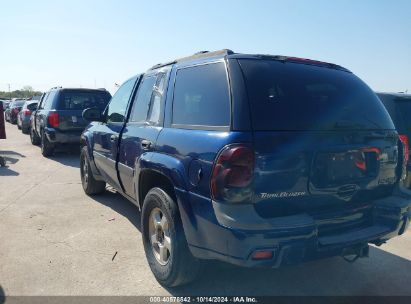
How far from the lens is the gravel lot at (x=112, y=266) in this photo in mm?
3283

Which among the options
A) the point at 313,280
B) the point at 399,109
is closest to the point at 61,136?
the point at 399,109

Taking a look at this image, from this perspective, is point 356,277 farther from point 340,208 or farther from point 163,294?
point 163,294

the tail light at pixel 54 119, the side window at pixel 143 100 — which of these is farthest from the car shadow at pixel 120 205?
the tail light at pixel 54 119

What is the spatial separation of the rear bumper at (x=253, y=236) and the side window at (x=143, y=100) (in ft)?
4.73

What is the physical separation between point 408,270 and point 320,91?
2.03m

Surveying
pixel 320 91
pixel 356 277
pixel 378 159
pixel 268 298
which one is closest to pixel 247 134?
pixel 320 91

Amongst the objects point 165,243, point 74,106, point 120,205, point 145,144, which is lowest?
A: point 120,205

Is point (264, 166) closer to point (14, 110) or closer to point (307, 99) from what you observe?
point (307, 99)

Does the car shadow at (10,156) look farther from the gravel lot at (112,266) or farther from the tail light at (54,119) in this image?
the gravel lot at (112,266)

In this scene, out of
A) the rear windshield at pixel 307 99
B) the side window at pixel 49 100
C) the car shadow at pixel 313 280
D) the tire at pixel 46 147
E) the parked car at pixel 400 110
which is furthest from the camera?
the tire at pixel 46 147

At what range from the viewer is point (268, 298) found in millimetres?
3133

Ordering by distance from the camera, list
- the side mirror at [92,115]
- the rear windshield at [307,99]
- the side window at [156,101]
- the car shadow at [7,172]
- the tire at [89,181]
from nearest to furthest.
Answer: the rear windshield at [307,99] < the side window at [156,101] < the side mirror at [92,115] < the tire at [89,181] < the car shadow at [7,172]

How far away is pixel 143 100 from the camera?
4117 millimetres

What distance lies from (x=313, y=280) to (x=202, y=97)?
1.94m
